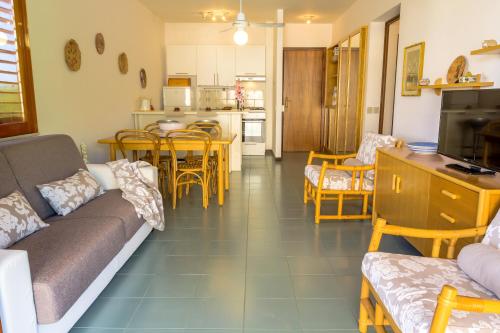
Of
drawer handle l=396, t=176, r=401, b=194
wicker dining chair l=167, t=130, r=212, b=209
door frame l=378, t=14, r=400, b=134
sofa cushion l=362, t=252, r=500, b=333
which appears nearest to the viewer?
sofa cushion l=362, t=252, r=500, b=333

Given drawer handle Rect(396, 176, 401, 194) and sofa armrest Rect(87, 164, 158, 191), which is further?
sofa armrest Rect(87, 164, 158, 191)

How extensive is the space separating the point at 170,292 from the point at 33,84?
2.13m

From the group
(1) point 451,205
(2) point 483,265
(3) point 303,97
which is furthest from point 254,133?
(2) point 483,265

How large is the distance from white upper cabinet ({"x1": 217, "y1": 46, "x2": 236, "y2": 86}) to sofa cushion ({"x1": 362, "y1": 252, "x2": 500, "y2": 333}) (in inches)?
242

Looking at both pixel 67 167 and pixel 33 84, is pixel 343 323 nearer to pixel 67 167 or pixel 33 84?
pixel 67 167

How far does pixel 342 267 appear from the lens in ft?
8.44

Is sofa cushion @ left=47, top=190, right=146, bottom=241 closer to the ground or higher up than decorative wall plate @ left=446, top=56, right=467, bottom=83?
closer to the ground

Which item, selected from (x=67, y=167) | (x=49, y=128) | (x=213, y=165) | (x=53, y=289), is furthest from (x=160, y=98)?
(x=53, y=289)

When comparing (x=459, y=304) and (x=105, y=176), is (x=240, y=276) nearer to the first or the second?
(x=105, y=176)

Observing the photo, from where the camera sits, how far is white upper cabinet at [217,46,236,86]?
7.31 meters

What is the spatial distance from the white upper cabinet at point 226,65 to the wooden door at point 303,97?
3.70 feet

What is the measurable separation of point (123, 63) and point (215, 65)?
8.42ft

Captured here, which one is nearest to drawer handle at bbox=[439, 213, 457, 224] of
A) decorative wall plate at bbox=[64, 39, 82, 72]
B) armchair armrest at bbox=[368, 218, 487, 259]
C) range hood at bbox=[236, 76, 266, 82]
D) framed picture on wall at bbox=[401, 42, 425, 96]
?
armchair armrest at bbox=[368, 218, 487, 259]

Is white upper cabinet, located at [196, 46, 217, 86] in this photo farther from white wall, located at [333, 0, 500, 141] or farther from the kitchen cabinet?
white wall, located at [333, 0, 500, 141]
